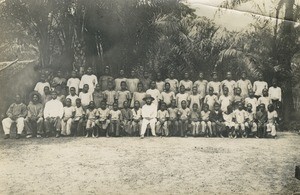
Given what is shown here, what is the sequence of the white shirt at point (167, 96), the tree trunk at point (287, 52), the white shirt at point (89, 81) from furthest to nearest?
the white shirt at point (167, 96) < the white shirt at point (89, 81) < the tree trunk at point (287, 52)

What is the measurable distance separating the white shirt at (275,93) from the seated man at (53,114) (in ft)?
5.76

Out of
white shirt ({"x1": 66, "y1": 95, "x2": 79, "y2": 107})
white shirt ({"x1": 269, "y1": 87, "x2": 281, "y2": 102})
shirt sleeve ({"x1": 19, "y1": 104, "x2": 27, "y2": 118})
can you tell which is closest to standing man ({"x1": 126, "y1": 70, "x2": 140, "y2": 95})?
white shirt ({"x1": 66, "y1": 95, "x2": 79, "y2": 107})

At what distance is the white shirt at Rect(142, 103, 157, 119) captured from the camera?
3.27m

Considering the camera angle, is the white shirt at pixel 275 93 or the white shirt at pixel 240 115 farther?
the white shirt at pixel 240 115

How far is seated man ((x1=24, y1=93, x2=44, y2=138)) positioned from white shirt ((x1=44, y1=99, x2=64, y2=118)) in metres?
0.06

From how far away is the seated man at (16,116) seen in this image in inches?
110

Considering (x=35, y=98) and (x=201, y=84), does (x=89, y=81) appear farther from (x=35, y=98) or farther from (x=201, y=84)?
(x=201, y=84)

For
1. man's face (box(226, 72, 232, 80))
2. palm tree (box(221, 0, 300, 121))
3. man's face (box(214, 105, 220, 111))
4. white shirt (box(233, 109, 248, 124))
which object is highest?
palm tree (box(221, 0, 300, 121))

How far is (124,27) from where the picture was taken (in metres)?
2.86

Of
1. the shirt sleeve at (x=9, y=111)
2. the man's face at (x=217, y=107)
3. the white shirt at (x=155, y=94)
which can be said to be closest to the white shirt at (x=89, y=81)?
the white shirt at (x=155, y=94)

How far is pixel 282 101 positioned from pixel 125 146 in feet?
4.29

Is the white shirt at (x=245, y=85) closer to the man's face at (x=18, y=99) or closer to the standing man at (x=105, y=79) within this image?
the standing man at (x=105, y=79)

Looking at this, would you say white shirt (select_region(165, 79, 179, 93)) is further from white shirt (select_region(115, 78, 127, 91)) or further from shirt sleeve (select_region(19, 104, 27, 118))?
shirt sleeve (select_region(19, 104, 27, 118))

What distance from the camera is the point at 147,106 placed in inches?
131
